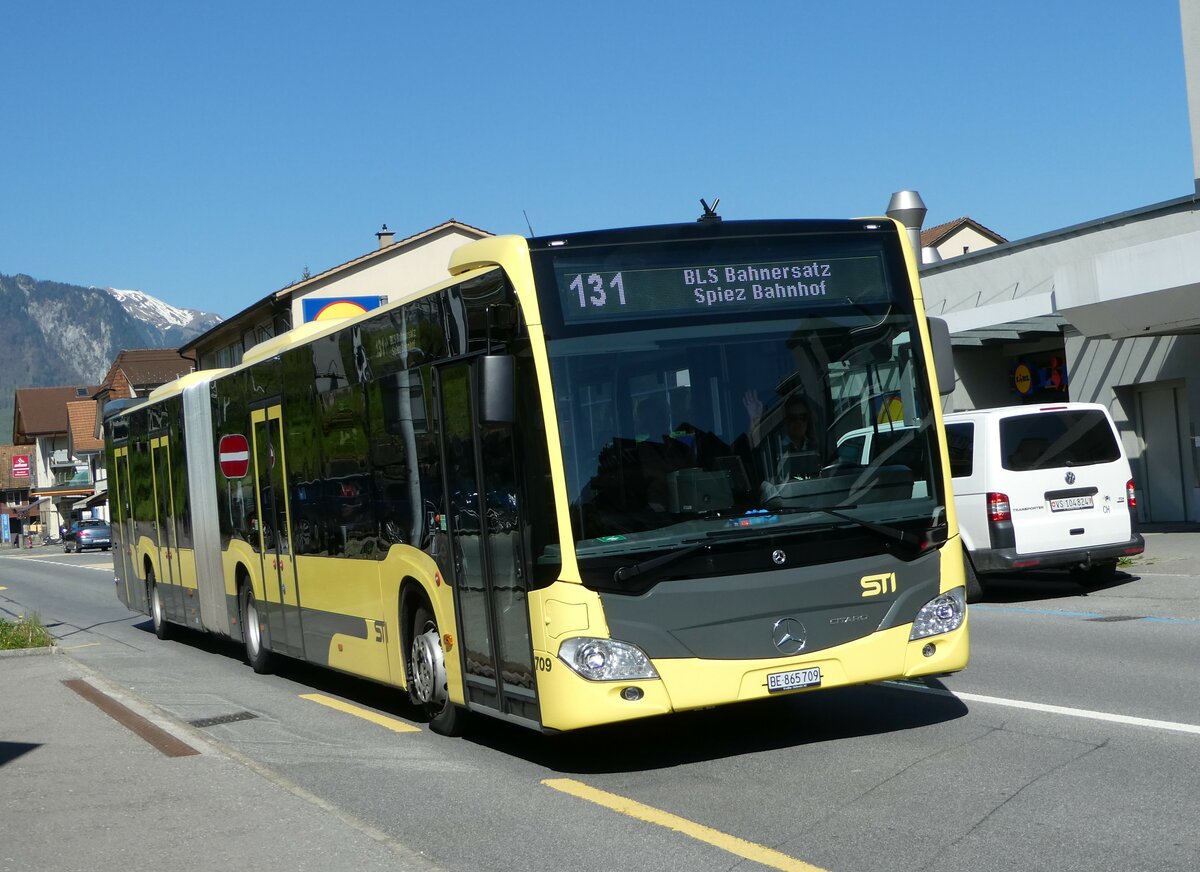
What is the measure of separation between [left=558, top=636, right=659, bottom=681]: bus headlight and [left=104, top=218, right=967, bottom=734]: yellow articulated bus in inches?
0.4

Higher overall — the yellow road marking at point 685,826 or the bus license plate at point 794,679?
the bus license plate at point 794,679

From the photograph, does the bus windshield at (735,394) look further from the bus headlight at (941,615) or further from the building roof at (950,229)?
the building roof at (950,229)

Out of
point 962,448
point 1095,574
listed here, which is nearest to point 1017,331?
point 1095,574

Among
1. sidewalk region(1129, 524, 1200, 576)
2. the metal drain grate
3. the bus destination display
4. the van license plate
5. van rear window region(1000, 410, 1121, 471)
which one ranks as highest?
the bus destination display

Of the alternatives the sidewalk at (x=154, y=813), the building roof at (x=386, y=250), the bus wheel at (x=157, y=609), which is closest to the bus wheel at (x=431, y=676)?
the sidewalk at (x=154, y=813)

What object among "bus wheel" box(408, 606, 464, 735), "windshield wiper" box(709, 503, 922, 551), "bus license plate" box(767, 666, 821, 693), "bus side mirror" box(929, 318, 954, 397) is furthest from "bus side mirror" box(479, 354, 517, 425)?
"bus side mirror" box(929, 318, 954, 397)

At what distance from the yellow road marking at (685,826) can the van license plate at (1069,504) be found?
8745mm

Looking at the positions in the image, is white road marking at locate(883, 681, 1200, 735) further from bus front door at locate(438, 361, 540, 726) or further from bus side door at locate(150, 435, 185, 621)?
bus side door at locate(150, 435, 185, 621)

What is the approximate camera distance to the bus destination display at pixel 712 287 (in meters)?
7.96

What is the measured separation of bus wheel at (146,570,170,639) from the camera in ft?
63.5

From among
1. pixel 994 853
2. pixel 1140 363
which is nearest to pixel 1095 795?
pixel 994 853

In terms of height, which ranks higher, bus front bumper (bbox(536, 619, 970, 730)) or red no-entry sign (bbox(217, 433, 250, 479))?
red no-entry sign (bbox(217, 433, 250, 479))

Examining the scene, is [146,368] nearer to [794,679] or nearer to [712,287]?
[712,287]

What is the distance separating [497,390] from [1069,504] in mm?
9475
